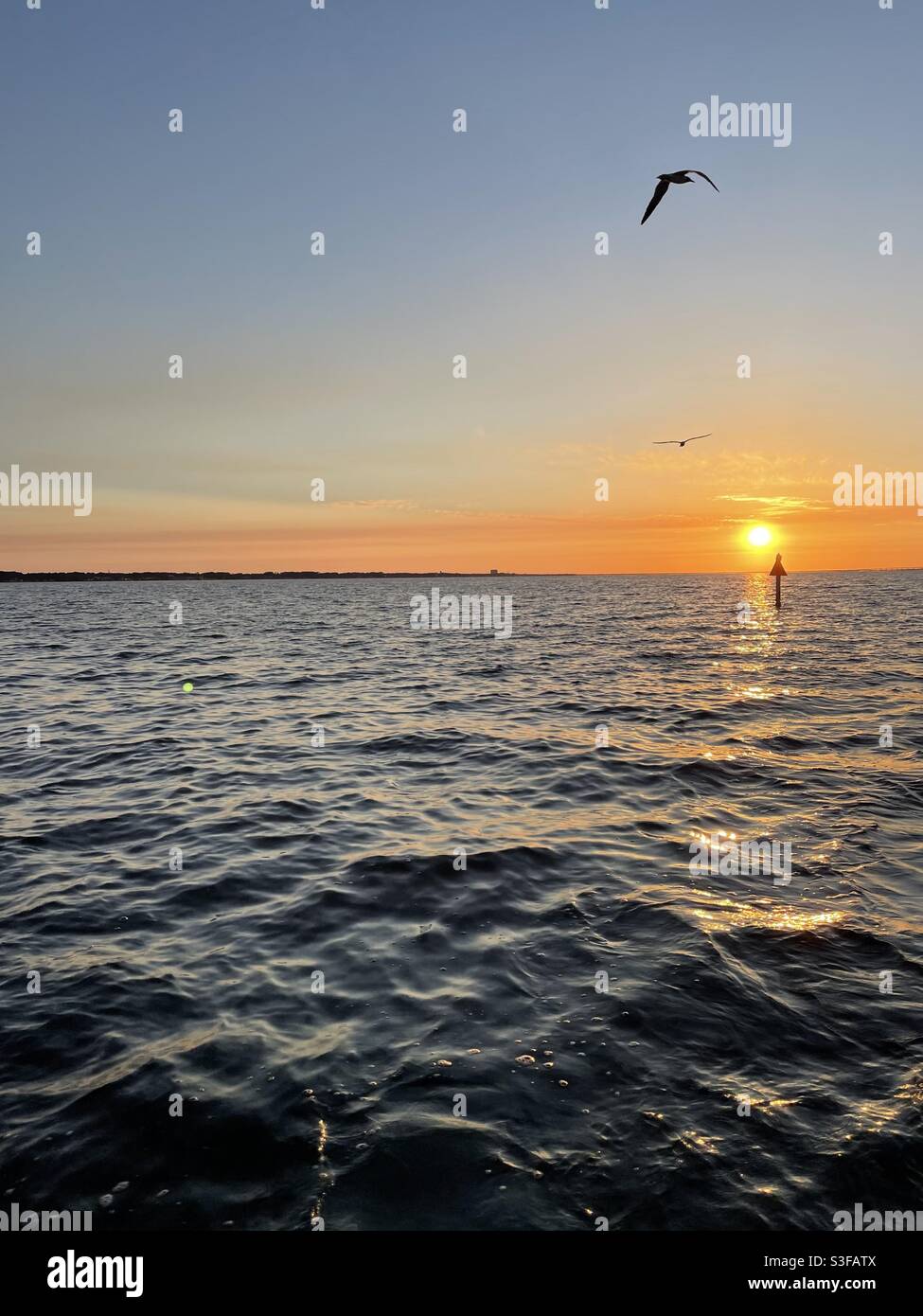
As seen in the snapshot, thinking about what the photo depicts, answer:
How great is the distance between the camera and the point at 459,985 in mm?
7066

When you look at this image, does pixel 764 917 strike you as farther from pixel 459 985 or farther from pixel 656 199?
pixel 656 199

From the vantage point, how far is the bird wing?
1060cm

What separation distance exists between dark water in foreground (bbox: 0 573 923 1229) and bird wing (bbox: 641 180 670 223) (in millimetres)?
8776

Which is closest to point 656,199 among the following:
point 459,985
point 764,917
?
point 764,917

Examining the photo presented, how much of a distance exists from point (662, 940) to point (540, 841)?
3.40 meters

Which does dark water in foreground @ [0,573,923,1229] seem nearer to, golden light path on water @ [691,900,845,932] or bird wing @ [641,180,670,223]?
golden light path on water @ [691,900,845,932]

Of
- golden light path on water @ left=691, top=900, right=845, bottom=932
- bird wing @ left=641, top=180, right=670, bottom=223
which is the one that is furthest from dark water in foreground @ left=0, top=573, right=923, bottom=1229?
bird wing @ left=641, top=180, right=670, bottom=223

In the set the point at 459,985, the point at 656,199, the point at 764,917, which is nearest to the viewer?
the point at 459,985

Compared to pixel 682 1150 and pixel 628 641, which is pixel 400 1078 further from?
pixel 628 641

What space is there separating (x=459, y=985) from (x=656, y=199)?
35.9 feet

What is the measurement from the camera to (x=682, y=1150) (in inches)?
194

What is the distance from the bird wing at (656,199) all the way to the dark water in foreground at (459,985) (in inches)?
346

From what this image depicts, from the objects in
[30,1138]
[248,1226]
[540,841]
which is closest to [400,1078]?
[248,1226]

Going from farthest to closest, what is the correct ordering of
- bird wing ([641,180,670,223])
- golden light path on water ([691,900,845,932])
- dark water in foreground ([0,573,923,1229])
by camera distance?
bird wing ([641,180,670,223])
golden light path on water ([691,900,845,932])
dark water in foreground ([0,573,923,1229])
